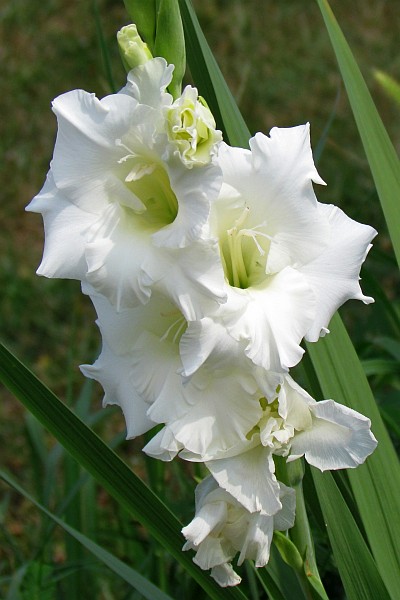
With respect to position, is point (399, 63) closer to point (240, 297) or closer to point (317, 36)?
point (317, 36)

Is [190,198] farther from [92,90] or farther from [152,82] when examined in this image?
[92,90]

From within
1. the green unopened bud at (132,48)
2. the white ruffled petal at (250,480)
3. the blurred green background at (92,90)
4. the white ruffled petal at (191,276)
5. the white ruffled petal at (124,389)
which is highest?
the green unopened bud at (132,48)

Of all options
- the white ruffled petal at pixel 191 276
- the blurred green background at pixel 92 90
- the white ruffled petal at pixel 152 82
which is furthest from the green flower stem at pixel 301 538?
the blurred green background at pixel 92 90

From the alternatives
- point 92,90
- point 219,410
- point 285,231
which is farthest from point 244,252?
point 92,90

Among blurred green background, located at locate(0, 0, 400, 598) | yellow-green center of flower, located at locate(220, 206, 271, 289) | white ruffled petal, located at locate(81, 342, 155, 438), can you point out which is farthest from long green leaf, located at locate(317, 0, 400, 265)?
blurred green background, located at locate(0, 0, 400, 598)

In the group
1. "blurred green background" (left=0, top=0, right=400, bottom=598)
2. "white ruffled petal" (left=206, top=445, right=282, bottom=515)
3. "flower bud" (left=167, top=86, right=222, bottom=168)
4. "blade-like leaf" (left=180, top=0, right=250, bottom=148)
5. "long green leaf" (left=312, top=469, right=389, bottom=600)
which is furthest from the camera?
"blurred green background" (left=0, top=0, right=400, bottom=598)

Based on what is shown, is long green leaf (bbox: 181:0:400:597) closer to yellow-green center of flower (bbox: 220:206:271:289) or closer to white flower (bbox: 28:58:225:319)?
yellow-green center of flower (bbox: 220:206:271:289)

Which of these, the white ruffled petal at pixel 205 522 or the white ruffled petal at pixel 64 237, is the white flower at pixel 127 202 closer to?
the white ruffled petal at pixel 64 237

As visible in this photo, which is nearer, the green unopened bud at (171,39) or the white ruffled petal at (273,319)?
the white ruffled petal at (273,319)
